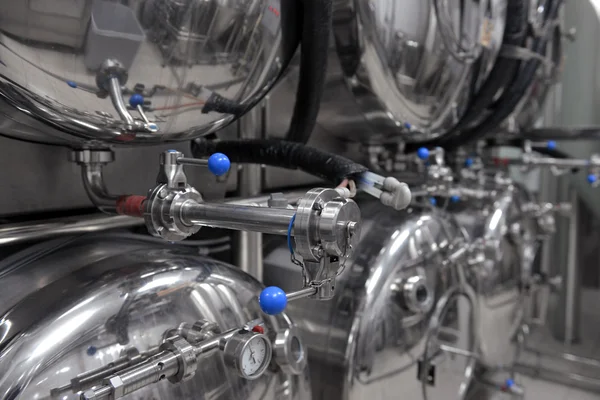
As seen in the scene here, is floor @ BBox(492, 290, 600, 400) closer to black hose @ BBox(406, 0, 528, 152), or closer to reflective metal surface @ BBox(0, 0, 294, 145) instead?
black hose @ BBox(406, 0, 528, 152)

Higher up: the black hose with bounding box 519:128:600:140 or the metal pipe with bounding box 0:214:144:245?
the black hose with bounding box 519:128:600:140

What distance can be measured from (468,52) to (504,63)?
222mm

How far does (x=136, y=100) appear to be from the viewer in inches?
21.7

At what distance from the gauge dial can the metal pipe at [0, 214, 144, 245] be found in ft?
0.88

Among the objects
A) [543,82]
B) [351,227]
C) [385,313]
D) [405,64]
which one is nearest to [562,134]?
[543,82]

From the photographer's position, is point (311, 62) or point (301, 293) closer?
point (301, 293)

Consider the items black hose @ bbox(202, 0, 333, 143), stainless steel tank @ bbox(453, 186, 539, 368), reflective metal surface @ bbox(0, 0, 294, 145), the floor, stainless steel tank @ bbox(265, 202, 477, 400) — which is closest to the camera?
reflective metal surface @ bbox(0, 0, 294, 145)

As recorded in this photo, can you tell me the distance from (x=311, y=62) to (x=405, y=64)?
11.1 inches

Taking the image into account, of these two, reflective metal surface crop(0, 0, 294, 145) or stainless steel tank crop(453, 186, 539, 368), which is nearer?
reflective metal surface crop(0, 0, 294, 145)

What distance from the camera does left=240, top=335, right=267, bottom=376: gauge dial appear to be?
0.59m

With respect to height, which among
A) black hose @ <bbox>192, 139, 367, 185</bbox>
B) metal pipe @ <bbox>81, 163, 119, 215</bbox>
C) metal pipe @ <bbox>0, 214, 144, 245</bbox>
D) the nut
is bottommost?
the nut

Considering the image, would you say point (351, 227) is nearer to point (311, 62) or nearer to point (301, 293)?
point (301, 293)

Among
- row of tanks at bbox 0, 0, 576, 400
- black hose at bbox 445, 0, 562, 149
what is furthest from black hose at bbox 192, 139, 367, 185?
black hose at bbox 445, 0, 562, 149

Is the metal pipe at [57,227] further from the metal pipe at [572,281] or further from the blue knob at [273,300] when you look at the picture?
the metal pipe at [572,281]
